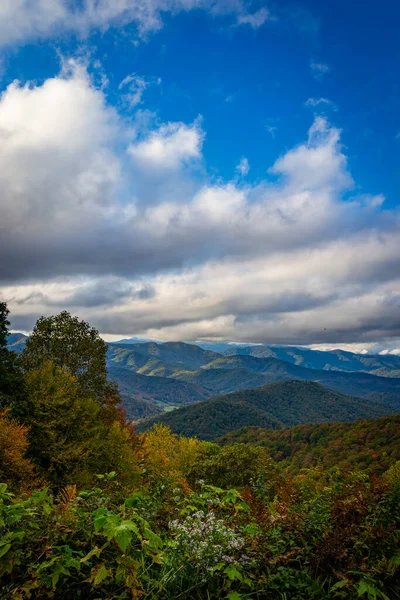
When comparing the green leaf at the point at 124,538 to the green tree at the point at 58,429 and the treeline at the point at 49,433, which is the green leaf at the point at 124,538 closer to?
the treeline at the point at 49,433

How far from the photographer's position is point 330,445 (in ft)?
314

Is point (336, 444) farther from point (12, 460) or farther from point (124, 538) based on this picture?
point (124, 538)

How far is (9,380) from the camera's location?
22125mm

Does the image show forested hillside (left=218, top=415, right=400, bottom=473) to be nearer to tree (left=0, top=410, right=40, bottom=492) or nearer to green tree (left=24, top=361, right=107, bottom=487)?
green tree (left=24, top=361, right=107, bottom=487)

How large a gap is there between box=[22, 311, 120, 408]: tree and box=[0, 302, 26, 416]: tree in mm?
6256

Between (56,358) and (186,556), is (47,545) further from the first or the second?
(56,358)

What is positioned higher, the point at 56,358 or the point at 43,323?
the point at 43,323

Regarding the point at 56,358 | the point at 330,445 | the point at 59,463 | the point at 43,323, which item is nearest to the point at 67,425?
the point at 59,463

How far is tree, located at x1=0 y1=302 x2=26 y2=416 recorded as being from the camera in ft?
69.6

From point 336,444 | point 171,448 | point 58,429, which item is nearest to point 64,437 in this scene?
point 58,429

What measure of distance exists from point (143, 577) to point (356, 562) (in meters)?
2.91

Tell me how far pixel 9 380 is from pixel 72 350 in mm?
9653

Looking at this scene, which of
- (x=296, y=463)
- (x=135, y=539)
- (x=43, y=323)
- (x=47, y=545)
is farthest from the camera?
(x=296, y=463)

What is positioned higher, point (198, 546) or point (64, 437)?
point (198, 546)
